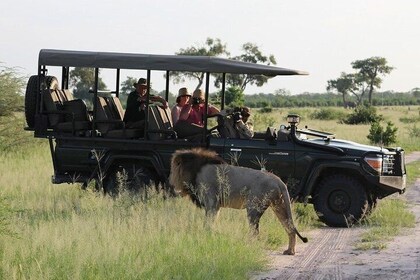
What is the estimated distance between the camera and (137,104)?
12.2 m

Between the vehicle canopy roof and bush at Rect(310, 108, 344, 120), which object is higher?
the vehicle canopy roof

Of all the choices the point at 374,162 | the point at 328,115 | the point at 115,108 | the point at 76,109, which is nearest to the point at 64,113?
the point at 76,109

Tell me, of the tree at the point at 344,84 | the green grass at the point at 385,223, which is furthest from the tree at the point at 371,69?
the green grass at the point at 385,223

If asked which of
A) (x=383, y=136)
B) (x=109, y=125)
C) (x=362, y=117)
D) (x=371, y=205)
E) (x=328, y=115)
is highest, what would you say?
(x=109, y=125)

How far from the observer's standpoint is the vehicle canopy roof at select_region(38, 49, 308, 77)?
446 inches

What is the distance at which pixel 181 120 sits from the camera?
38.9 feet

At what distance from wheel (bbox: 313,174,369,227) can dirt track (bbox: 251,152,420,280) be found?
13.5 inches

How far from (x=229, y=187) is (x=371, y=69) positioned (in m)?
81.5

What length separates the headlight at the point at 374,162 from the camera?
436 inches

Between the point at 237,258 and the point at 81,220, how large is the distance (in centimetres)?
214

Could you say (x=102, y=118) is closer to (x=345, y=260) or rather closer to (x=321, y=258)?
(x=321, y=258)

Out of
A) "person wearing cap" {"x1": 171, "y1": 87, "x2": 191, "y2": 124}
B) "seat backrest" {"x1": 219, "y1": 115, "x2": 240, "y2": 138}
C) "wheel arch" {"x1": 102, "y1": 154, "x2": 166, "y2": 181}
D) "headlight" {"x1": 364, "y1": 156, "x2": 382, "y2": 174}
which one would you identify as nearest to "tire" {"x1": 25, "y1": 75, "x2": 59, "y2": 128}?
"wheel arch" {"x1": 102, "y1": 154, "x2": 166, "y2": 181}

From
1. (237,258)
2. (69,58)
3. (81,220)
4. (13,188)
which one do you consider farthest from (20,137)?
(237,258)

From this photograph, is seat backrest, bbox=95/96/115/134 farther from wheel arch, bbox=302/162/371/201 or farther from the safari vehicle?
wheel arch, bbox=302/162/371/201
